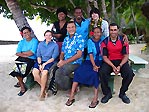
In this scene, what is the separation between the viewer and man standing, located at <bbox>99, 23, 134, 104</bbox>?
18.5ft

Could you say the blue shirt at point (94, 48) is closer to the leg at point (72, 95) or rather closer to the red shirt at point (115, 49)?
the red shirt at point (115, 49)

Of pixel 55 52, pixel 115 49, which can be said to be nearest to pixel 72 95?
pixel 55 52

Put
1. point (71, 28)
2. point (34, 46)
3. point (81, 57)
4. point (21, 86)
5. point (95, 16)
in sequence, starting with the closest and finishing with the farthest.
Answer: point (71, 28) < point (81, 57) < point (95, 16) < point (34, 46) < point (21, 86)

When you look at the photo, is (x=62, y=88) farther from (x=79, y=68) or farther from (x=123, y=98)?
(x=123, y=98)

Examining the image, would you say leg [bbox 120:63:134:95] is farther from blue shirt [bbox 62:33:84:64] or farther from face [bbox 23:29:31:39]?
face [bbox 23:29:31:39]

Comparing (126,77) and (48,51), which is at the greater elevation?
(48,51)

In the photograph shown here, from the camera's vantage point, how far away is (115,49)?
5793mm

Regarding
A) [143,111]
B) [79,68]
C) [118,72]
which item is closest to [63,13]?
[79,68]

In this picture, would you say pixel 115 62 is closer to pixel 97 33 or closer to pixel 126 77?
pixel 126 77

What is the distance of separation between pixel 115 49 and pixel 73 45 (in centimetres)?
84

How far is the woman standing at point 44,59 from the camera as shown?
601cm

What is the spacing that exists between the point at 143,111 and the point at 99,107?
0.81 metres

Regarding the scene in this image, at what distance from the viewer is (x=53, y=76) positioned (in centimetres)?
605

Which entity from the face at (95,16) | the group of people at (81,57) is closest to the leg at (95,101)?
the group of people at (81,57)
